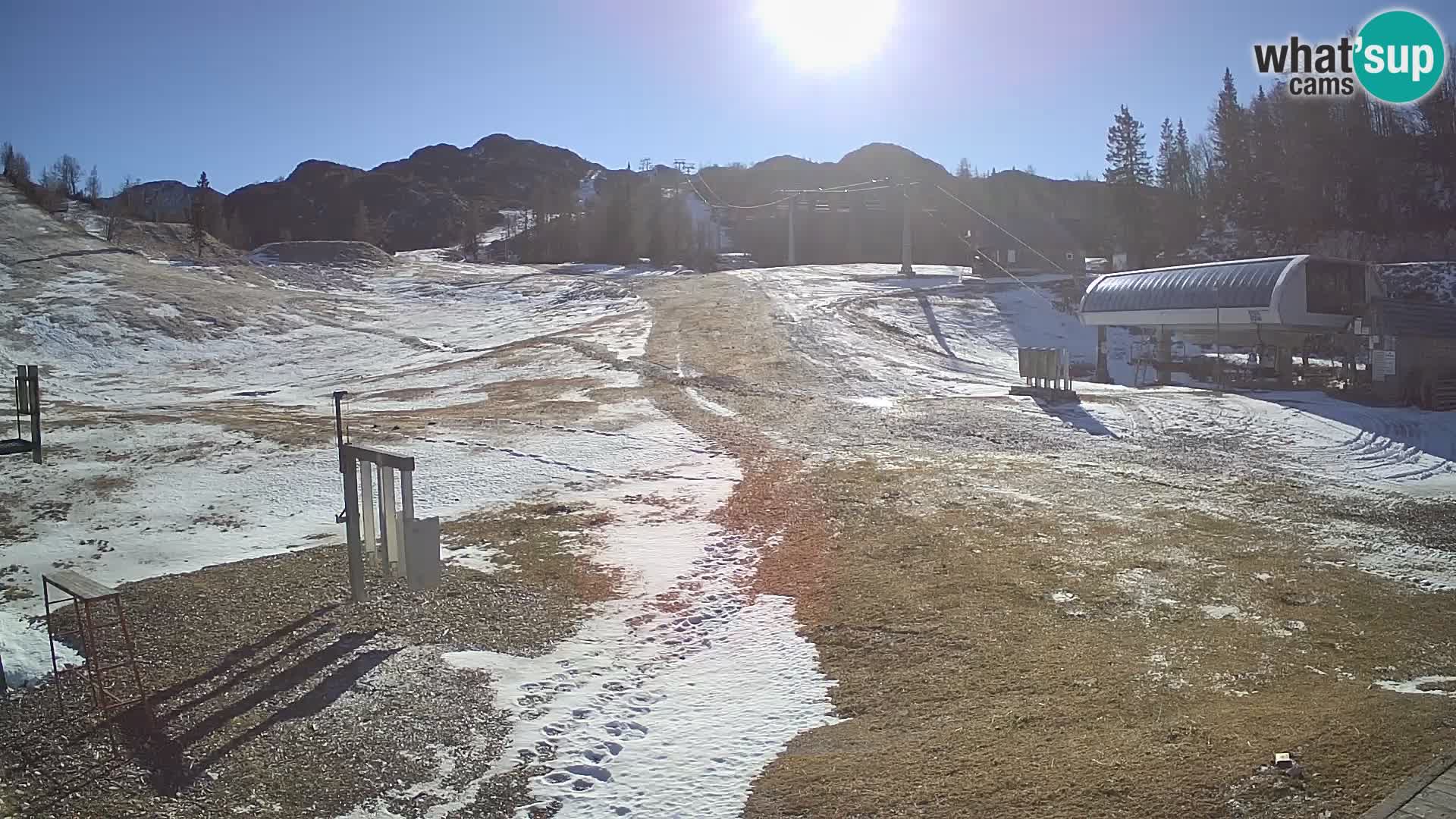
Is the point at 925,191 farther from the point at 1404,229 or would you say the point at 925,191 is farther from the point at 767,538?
the point at 767,538

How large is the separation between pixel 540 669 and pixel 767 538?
5.21 metres

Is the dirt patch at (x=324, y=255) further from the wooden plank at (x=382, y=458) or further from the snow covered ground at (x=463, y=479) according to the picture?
the wooden plank at (x=382, y=458)

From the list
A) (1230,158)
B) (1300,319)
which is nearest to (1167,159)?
(1230,158)

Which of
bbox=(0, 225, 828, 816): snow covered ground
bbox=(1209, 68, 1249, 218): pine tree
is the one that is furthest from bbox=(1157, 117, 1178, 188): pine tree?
bbox=(0, 225, 828, 816): snow covered ground

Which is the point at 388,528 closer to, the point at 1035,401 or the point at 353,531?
the point at 353,531

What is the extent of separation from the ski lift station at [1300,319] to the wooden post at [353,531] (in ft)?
81.1

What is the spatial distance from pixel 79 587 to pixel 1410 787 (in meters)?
9.88

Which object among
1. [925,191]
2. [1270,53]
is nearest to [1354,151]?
[925,191]

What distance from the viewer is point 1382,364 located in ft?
79.2

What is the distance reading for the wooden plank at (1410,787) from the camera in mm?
4777

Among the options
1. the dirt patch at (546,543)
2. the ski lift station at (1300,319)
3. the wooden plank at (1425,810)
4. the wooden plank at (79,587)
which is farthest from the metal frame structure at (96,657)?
the ski lift station at (1300,319)

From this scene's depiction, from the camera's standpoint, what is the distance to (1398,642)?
346 inches

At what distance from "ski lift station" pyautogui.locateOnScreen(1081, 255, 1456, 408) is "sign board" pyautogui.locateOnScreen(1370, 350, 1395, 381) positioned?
19 millimetres

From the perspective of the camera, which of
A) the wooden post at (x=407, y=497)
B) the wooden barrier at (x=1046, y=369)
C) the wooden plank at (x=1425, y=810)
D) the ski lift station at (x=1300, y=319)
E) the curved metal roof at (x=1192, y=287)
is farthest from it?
the curved metal roof at (x=1192, y=287)
